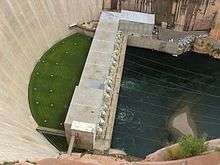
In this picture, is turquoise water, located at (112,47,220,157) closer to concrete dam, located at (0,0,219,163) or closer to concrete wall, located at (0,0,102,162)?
concrete dam, located at (0,0,219,163)

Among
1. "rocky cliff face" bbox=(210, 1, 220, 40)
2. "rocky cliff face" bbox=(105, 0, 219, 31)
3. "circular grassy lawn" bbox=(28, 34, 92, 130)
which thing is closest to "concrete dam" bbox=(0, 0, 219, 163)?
"rocky cliff face" bbox=(105, 0, 219, 31)

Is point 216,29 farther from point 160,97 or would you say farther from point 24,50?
point 24,50

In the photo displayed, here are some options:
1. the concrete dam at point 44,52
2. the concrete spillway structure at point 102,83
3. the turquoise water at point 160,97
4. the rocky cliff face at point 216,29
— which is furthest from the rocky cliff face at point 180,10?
the turquoise water at point 160,97

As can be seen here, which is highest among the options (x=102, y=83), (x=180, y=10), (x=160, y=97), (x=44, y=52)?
(x=180, y=10)

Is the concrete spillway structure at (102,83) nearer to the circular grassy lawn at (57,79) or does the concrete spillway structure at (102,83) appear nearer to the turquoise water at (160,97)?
the turquoise water at (160,97)

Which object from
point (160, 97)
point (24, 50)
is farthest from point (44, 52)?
point (160, 97)
